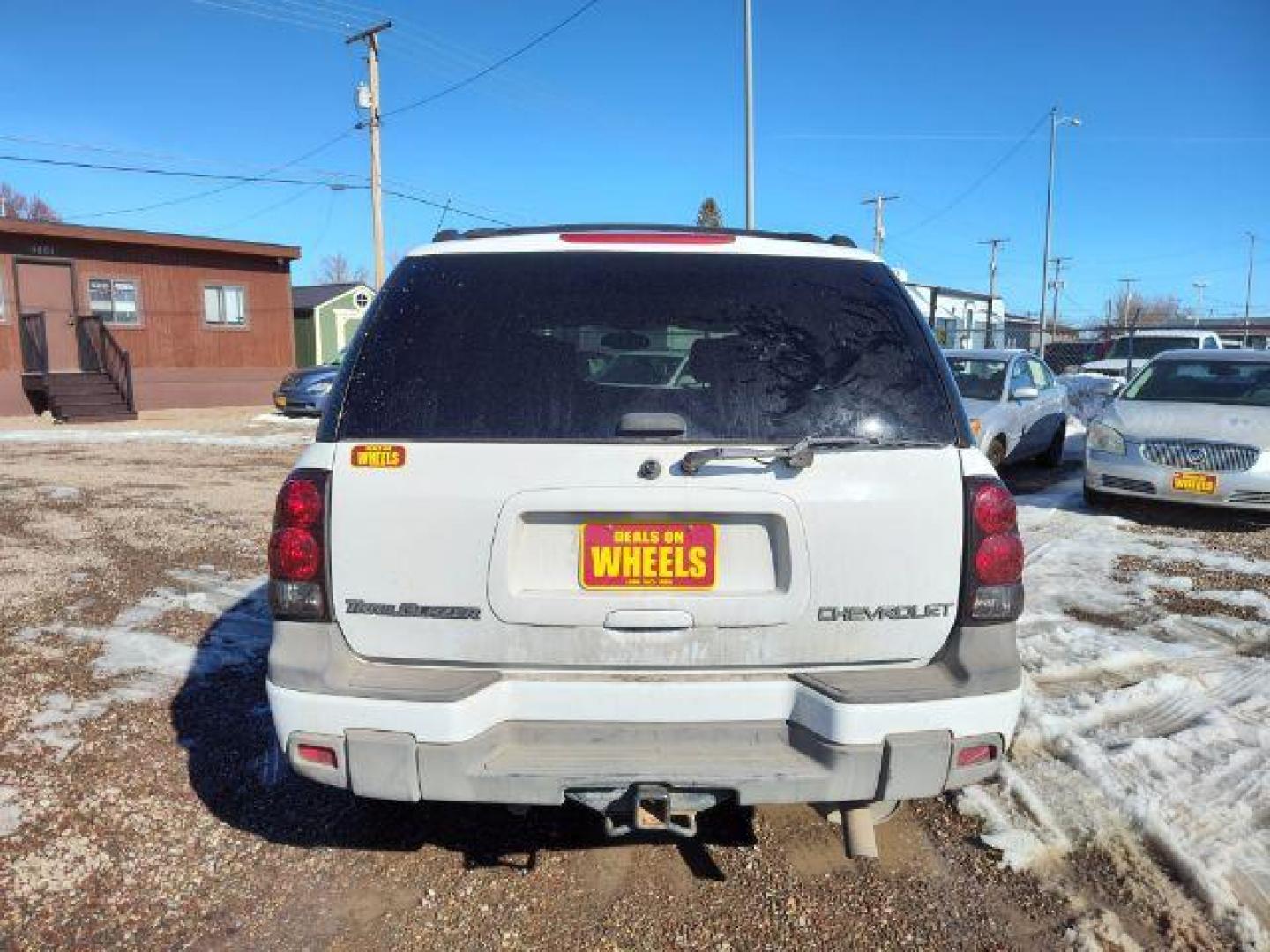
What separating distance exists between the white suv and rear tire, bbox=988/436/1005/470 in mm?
7919

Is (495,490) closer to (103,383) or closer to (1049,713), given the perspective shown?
(1049,713)

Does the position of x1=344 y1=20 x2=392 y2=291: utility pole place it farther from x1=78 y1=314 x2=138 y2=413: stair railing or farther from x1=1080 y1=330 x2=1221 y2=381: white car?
x1=1080 y1=330 x2=1221 y2=381: white car

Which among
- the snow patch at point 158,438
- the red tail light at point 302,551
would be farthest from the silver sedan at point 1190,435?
the snow patch at point 158,438

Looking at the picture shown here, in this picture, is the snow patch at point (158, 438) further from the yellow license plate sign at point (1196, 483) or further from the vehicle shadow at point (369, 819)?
the yellow license plate sign at point (1196, 483)

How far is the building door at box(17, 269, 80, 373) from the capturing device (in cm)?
1959

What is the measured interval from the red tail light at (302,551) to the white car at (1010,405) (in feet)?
27.1

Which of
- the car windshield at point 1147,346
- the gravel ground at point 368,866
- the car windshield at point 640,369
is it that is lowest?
the gravel ground at point 368,866

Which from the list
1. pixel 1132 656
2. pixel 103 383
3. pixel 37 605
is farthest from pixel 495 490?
pixel 103 383

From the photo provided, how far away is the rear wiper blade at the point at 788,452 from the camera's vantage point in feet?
7.16

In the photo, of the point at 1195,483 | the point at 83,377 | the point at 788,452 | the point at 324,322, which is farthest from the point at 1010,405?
the point at 324,322

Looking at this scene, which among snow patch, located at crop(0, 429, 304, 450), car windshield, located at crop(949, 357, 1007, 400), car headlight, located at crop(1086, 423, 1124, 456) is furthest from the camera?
snow patch, located at crop(0, 429, 304, 450)

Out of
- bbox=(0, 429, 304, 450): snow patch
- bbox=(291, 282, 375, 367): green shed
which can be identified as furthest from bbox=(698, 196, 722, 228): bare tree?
bbox=(0, 429, 304, 450): snow patch

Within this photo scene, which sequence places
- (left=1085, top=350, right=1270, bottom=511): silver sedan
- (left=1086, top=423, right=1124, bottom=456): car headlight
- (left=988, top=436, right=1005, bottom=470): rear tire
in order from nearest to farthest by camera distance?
1. (left=1085, top=350, right=1270, bottom=511): silver sedan
2. (left=1086, top=423, right=1124, bottom=456): car headlight
3. (left=988, top=436, right=1005, bottom=470): rear tire

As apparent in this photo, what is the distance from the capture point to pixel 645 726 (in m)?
2.25
